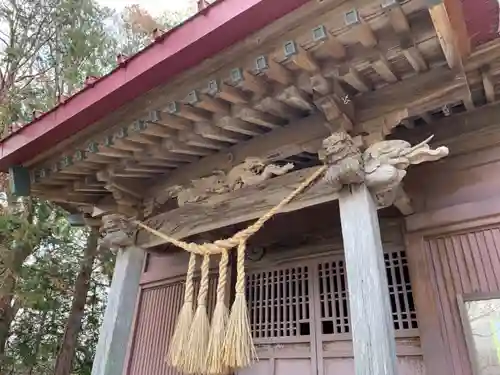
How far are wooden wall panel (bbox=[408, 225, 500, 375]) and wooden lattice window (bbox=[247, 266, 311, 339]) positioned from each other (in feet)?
3.04

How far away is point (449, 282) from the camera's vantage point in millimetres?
2500

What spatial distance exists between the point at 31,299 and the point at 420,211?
5.32 m

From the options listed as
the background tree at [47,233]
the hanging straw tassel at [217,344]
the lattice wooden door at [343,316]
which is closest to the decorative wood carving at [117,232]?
the hanging straw tassel at [217,344]

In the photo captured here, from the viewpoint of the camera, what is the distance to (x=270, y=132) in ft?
8.63

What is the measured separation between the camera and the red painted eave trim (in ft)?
6.20

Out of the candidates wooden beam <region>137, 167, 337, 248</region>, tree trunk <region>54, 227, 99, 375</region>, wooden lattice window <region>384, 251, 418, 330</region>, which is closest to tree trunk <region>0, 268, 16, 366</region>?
tree trunk <region>54, 227, 99, 375</region>

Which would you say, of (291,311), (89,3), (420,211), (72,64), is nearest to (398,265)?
(420,211)

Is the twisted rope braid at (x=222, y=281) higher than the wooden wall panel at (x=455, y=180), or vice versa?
the wooden wall panel at (x=455, y=180)

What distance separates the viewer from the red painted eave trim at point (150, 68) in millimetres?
1891

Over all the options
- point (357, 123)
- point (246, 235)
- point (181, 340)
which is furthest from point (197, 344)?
point (357, 123)

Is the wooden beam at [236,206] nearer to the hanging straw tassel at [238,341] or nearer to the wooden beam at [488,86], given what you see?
the hanging straw tassel at [238,341]

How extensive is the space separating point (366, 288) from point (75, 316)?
5774mm

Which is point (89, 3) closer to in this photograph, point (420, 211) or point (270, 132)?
point (270, 132)

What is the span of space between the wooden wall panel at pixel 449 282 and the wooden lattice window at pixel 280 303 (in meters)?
0.93
